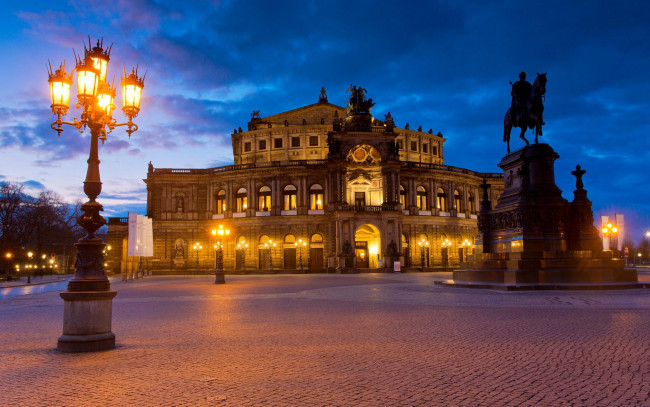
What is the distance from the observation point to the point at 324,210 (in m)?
64.4

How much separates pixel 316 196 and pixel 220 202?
45.1 ft

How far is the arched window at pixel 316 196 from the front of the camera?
65.4 meters

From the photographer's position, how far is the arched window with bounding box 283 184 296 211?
217 ft

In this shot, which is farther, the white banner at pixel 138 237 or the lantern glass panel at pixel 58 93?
the white banner at pixel 138 237

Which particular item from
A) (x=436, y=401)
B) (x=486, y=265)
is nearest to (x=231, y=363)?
(x=436, y=401)

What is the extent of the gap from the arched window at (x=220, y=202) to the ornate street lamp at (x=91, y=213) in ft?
187

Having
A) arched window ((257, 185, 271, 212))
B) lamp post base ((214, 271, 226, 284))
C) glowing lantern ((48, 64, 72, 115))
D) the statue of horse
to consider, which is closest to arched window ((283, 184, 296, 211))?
arched window ((257, 185, 271, 212))

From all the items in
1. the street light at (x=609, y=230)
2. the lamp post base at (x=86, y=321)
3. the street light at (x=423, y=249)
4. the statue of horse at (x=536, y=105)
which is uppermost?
the statue of horse at (x=536, y=105)

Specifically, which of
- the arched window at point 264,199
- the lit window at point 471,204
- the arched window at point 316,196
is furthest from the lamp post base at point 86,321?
the lit window at point 471,204

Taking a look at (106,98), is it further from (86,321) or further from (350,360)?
(350,360)

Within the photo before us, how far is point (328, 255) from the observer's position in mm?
60500

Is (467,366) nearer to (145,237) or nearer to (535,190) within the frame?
(535,190)

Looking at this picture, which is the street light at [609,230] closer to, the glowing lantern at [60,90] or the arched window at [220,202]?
the arched window at [220,202]

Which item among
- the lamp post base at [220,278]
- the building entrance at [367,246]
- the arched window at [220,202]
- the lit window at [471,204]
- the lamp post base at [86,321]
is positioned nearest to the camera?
the lamp post base at [86,321]
